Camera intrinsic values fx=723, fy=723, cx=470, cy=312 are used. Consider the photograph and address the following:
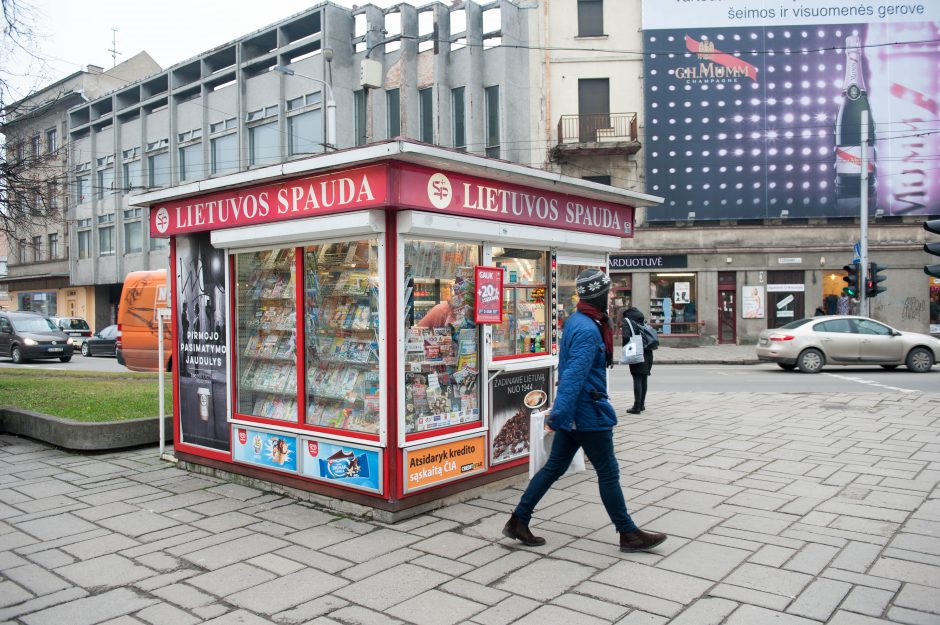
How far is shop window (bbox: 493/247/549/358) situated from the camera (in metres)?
7.15

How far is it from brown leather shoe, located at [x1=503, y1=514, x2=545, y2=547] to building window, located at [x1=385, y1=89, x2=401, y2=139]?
24563mm

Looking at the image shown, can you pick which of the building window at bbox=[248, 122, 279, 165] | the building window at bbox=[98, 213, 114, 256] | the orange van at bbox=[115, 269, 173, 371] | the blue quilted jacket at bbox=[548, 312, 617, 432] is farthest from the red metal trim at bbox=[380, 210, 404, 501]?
the building window at bbox=[98, 213, 114, 256]

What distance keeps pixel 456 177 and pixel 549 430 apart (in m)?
2.25

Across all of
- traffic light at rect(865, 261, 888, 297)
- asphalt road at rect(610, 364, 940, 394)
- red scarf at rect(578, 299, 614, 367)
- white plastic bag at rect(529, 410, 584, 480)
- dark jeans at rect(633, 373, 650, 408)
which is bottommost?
asphalt road at rect(610, 364, 940, 394)

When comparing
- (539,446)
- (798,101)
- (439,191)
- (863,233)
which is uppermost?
(798,101)

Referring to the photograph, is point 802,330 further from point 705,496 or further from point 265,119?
point 265,119

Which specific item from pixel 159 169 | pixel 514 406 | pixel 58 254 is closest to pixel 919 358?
pixel 514 406

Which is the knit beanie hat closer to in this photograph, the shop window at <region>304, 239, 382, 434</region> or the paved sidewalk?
the paved sidewalk

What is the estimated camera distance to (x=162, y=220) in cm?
768

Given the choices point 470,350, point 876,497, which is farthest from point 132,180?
point 876,497

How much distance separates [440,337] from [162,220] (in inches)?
135

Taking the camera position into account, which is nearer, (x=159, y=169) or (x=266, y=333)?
(x=266, y=333)

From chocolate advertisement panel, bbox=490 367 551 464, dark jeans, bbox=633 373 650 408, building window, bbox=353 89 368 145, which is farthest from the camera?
building window, bbox=353 89 368 145

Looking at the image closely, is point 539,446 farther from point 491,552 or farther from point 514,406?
point 514,406
